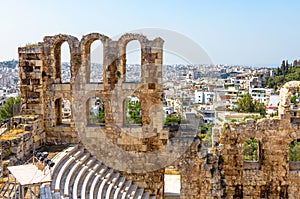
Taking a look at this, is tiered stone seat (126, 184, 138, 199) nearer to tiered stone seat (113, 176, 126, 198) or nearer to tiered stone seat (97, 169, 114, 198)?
tiered stone seat (113, 176, 126, 198)

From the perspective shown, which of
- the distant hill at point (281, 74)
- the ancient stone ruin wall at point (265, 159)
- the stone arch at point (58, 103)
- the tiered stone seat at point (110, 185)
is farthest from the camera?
the distant hill at point (281, 74)

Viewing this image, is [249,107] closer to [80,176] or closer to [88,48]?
[88,48]

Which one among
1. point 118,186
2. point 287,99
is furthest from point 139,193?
point 287,99

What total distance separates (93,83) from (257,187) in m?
8.80

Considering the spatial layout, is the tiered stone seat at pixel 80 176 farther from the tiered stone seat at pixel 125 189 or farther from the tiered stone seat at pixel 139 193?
the tiered stone seat at pixel 139 193

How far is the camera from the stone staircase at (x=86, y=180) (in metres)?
10.8

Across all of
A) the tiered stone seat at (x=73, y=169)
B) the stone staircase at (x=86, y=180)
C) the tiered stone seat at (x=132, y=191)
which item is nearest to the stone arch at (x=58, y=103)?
the stone staircase at (x=86, y=180)

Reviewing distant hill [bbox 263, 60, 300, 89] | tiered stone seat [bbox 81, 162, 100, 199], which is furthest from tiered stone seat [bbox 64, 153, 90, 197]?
distant hill [bbox 263, 60, 300, 89]

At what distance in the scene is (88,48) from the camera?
48.8ft

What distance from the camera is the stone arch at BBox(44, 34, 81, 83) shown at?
14664 millimetres

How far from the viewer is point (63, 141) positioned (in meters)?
15.3

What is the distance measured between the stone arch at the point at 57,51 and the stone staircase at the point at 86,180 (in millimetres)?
3549

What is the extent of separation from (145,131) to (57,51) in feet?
18.7

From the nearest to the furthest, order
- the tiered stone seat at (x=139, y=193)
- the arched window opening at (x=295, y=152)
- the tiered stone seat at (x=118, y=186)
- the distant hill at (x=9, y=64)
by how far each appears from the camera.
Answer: the tiered stone seat at (x=118, y=186) < the tiered stone seat at (x=139, y=193) < the arched window opening at (x=295, y=152) < the distant hill at (x=9, y=64)
